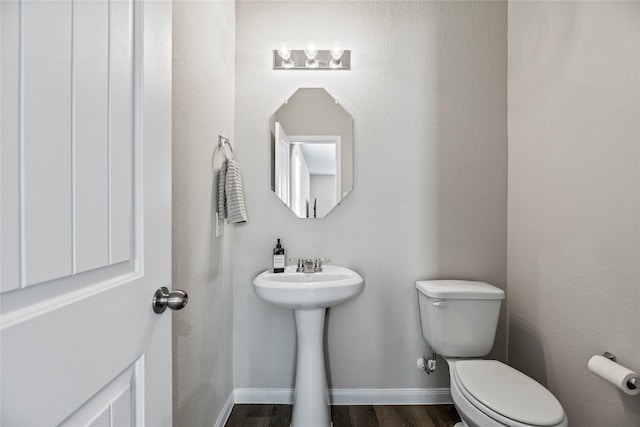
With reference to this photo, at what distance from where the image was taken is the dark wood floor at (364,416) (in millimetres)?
1755

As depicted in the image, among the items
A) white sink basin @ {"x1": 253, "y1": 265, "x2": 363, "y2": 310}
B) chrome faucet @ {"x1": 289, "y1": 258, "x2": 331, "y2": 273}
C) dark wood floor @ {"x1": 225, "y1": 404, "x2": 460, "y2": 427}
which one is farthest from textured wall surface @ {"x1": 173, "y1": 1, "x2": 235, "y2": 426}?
chrome faucet @ {"x1": 289, "y1": 258, "x2": 331, "y2": 273}

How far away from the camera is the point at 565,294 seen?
150 centimetres

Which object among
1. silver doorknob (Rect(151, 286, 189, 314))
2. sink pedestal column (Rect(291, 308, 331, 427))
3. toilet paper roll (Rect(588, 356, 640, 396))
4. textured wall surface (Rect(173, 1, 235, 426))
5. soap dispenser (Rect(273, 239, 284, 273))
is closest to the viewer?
silver doorknob (Rect(151, 286, 189, 314))

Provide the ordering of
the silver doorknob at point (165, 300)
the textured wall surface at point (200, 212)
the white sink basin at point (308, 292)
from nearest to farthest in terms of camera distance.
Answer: the silver doorknob at point (165, 300)
the textured wall surface at point (200, 212)
the white sink basin at point (308, 292)

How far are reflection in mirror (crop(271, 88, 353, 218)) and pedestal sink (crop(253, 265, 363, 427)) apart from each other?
48 centimetres

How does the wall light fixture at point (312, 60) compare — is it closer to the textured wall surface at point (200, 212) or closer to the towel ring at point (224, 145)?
the textured wall surface at point (200, 212)

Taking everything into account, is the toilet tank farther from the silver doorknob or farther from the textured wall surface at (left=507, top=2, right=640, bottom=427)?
the silver doorknob

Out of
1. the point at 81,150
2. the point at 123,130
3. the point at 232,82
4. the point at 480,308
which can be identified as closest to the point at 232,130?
the point at 232,82

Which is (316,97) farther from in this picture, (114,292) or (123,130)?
(114,292)

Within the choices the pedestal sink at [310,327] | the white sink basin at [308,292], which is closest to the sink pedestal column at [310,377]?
the pedestal sink at [310,327]

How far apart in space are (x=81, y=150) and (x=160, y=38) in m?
0.37

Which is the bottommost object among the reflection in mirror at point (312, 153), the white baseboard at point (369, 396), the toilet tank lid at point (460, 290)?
the white baseboard at point (369, 396)

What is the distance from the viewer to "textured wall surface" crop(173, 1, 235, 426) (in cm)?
121

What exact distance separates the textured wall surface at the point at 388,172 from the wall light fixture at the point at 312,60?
4cm
